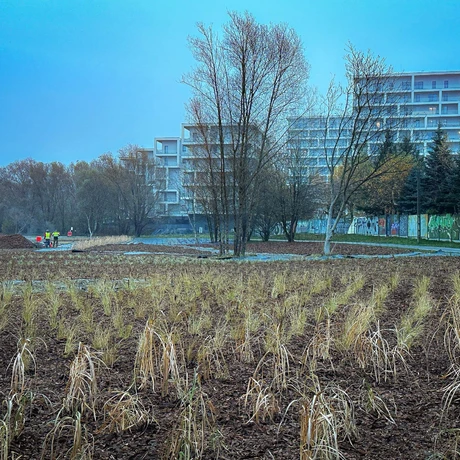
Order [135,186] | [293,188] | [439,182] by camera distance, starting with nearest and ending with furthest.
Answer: [293,188] < [439,182] < [135,186]

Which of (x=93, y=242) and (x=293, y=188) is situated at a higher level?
(x=293, y=188)

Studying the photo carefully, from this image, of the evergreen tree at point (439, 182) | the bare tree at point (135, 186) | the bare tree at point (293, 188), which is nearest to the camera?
the bare tree at point (293, 188)

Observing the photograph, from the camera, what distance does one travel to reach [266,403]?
7.55 feet

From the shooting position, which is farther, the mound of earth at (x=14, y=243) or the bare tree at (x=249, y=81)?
the mound of earth at (x=14, y=243)

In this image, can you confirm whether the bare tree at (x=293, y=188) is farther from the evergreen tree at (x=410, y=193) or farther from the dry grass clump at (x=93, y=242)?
the dry grass clump at (x=93, y=242)

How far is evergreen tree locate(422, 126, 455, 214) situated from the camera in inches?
1111

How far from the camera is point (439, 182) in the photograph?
101 ft

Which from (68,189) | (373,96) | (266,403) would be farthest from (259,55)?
(68,189)

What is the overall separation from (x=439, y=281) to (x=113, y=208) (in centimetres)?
4283

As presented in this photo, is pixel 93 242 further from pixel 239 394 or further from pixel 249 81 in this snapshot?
pixel 239 394

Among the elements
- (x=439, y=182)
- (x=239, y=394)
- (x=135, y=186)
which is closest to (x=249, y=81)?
(x=239, y=394)

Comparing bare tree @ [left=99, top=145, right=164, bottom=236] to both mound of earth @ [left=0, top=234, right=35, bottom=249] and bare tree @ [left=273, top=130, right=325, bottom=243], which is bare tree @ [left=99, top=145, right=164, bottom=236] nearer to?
bare tree @ [left=273, top=130, right=325, bottom=243]

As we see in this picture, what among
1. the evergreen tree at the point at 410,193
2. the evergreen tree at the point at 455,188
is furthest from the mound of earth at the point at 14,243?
the evergreen tree at the point at 410,193

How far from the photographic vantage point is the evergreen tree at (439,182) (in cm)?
2822
